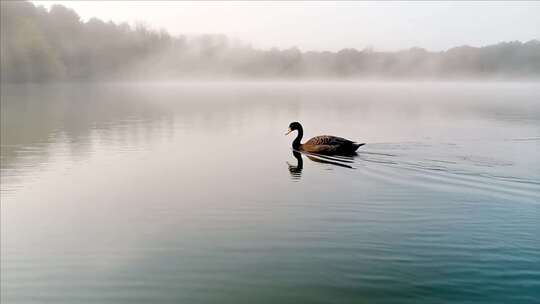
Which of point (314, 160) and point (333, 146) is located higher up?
point (333, 146)

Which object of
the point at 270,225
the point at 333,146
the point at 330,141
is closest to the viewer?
the point at 270,225

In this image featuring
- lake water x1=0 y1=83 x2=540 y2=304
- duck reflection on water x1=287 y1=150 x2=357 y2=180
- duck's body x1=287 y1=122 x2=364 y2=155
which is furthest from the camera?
duck's body x1=287 y1=122 x2=364 y2=155

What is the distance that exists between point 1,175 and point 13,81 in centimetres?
14143

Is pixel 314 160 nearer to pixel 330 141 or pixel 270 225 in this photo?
pixel 330 141

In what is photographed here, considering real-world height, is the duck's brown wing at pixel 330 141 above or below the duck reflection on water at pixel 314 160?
above

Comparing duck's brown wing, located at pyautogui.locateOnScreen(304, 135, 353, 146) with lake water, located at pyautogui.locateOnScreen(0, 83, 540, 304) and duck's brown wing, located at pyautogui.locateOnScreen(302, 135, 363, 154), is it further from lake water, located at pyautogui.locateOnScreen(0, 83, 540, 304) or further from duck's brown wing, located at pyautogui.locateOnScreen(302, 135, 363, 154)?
lake water, located at pyautogui.locateOnScreen(0, 83, 540, 304)

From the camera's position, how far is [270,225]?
11.9 metres

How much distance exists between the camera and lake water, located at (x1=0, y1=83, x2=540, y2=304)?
8.62 meters

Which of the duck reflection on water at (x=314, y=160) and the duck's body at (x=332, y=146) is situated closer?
the duck reflection on water at (x=314, y=160)

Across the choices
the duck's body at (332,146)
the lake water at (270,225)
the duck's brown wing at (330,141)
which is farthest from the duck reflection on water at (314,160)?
the duck's brown wing at (330,141)

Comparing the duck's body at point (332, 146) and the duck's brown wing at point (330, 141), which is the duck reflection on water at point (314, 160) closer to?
the duck's body at point (332, 146)

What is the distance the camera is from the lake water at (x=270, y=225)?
8617mm

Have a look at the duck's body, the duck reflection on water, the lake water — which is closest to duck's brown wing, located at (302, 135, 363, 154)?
the duck's body

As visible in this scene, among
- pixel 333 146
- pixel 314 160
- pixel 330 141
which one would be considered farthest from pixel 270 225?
pixel 330 141
